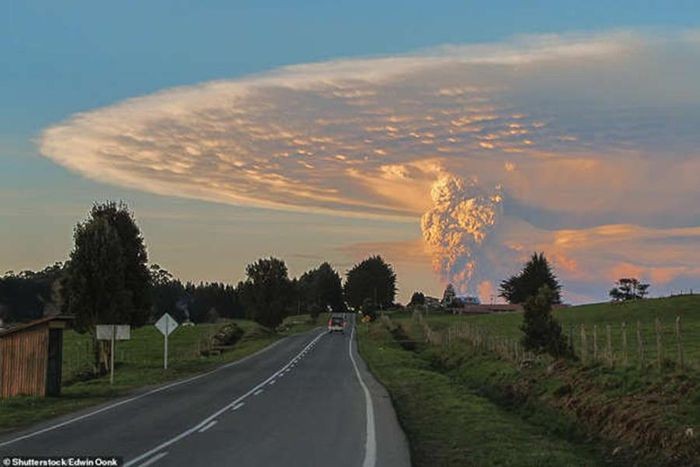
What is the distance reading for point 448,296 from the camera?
7254 inches

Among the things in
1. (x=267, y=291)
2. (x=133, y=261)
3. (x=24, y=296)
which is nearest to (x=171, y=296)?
(x=24, y=296)

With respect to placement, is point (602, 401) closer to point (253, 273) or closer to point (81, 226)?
point (81, 226)

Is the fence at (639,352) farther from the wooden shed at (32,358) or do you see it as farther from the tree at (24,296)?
the tree at (24,296)

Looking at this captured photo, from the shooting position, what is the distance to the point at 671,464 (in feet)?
45.5

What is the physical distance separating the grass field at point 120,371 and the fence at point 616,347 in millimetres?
13671

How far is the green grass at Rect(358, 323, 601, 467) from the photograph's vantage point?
1358 cm

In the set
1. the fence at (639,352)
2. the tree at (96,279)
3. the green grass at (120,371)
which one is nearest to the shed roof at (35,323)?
the green grass at (120,371)

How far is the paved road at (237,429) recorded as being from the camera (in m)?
13.4

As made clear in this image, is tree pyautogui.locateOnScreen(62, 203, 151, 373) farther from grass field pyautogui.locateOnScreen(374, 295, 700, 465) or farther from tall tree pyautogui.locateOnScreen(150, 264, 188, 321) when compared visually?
tall tree pyautogui.locateOnScreen(150, 264, 188, 321)

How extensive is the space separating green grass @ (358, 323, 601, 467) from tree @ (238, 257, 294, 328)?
2986 inches

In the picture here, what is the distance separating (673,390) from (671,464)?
11.7ft

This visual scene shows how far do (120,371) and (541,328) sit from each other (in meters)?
21.1

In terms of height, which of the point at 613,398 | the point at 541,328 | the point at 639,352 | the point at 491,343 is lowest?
the point at 613,398

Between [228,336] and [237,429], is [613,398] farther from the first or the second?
[228,336]
